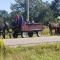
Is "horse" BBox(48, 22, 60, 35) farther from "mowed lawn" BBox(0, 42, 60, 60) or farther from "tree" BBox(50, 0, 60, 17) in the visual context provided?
"tree" BBox(50, 0, 60, 17)

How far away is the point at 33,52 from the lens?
16.0 m

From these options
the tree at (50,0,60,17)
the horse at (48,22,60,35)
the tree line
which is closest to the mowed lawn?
the horse at (48,22,60,35)

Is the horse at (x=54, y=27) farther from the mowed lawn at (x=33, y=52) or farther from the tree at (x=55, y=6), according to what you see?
the tree at (x=55, y=6)

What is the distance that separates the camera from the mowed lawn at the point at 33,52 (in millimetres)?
13994

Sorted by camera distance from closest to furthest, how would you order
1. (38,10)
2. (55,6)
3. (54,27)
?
1. (54,27)
2. (38,10)
3. (55,6)

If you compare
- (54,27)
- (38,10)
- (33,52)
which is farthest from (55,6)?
(33,52)

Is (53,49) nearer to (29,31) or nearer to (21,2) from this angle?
(29,31)

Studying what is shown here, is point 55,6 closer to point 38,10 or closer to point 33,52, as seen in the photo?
point 38,10

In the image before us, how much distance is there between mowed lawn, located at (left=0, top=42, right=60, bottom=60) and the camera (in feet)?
45.9

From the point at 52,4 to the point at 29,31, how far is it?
1896 inches

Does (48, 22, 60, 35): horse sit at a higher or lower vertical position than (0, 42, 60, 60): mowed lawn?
lower

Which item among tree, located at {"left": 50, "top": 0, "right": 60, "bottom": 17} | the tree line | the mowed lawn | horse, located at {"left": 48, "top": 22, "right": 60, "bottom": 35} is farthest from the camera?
tree, located at {"left": 50, "top": 0, "right": 60, "bottom": 17}

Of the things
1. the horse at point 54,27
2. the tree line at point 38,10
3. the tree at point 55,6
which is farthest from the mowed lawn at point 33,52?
the tree at point 55,6

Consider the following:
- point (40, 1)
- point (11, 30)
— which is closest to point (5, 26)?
point (11, 30)
